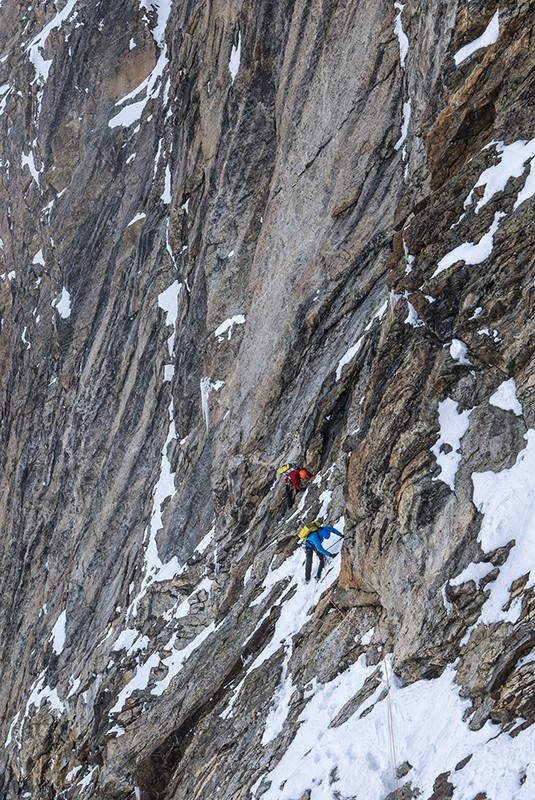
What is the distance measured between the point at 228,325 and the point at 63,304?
11.7m

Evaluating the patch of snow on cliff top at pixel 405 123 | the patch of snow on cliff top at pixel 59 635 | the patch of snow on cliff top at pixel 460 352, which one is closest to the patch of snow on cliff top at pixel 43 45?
the patch of snow on cliff top at pixel 59 635

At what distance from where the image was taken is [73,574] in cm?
2806

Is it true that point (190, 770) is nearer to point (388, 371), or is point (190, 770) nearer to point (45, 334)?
point (388, 371)

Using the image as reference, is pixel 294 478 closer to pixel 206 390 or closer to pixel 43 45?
pixel 206 390

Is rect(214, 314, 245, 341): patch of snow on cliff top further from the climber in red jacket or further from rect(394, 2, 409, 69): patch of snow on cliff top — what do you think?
rect(394, 2, 409, 69): patch of snow on cliff top

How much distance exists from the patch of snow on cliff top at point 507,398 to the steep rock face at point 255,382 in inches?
2.8

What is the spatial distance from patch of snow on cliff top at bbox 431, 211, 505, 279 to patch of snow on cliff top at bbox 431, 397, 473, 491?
225cm

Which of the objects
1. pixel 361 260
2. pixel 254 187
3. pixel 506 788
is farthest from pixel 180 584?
pixel 506 788

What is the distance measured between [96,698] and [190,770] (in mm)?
6634

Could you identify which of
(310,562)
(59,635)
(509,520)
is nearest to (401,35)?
(310,562)

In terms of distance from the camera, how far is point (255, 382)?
21828 millimetres

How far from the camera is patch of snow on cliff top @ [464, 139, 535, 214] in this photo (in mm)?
13070

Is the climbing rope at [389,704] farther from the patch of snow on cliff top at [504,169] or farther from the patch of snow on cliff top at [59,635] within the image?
the patch of snow on cliff top at [59,635]

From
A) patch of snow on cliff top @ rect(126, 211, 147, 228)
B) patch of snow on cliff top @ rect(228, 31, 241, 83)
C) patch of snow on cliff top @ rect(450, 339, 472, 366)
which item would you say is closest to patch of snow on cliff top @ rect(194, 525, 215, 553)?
patch of snow on cliff top @ rect(450, 339, 472, 366)
